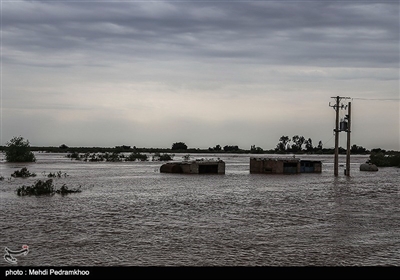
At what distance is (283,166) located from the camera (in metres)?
61.1

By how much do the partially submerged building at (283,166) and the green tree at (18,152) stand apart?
4662cm

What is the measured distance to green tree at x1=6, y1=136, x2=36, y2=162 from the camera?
88719 mm

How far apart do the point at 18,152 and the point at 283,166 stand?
53144mm

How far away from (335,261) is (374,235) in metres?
4.54

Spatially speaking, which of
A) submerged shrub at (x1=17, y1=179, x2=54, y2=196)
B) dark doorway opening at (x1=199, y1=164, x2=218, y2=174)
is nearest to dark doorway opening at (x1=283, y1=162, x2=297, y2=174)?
dark doorway opening at (x1=199, y1=164, x2=218, y2=174)

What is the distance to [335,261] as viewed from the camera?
13.5m

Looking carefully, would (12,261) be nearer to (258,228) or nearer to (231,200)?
(258,228)

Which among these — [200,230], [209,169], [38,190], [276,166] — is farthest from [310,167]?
[200,230]

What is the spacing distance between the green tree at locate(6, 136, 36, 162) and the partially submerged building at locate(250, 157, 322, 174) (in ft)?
153

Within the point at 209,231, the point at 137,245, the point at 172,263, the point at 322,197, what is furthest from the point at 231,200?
the point at 172,263

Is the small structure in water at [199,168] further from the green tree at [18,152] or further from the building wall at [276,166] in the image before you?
the green tree at [18,152]

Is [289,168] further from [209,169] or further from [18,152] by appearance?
[18,152]

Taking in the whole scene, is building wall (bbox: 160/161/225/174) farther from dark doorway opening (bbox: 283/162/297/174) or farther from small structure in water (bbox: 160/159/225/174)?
dark doorway opening (bbox: 283/162/297/174)

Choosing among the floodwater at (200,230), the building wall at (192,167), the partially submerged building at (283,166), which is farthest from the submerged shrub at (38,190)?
the partially submerged building at (283,166)
